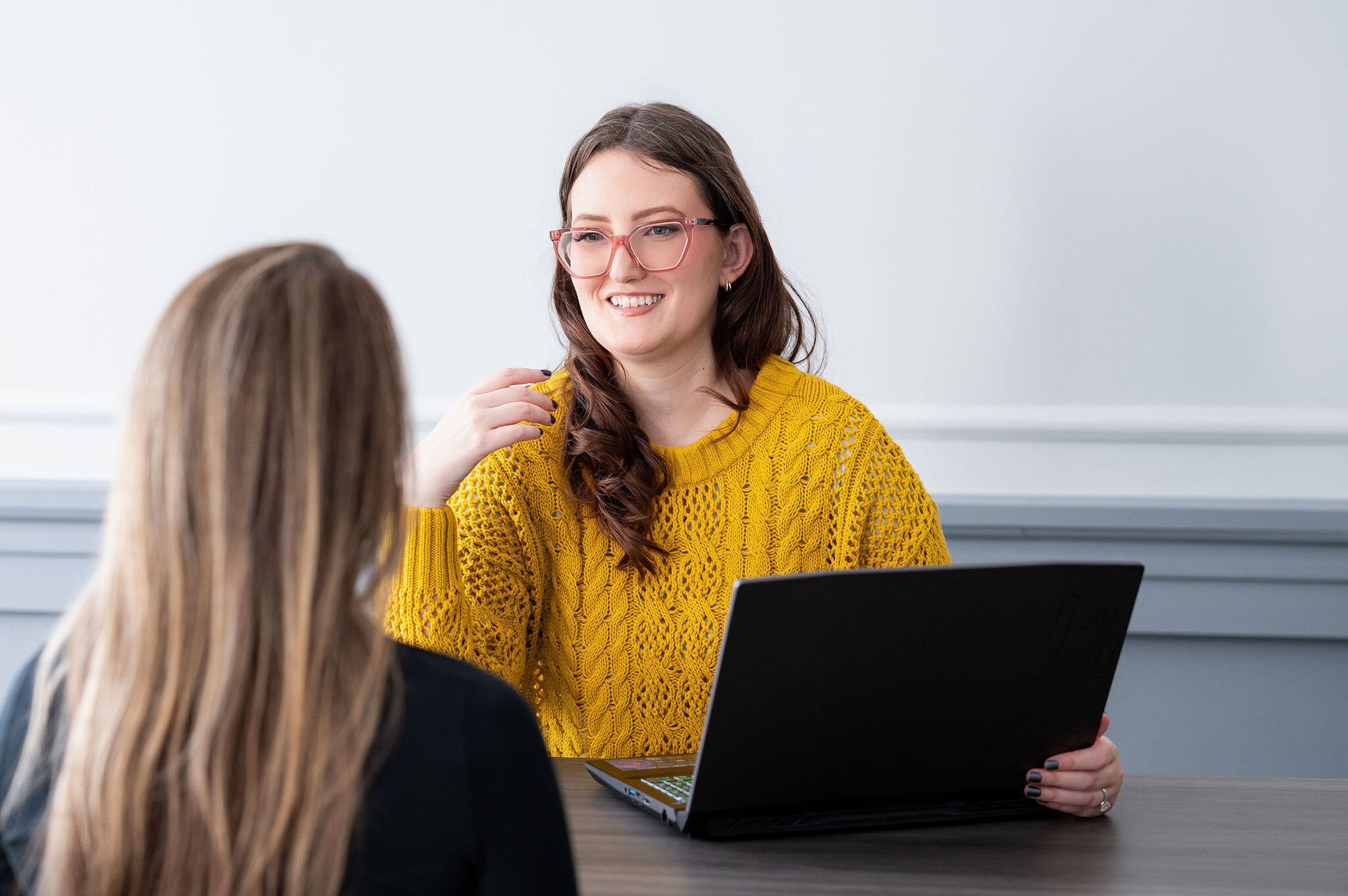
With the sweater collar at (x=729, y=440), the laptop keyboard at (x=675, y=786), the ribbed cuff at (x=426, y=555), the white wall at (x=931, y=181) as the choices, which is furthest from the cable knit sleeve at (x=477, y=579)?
the white wall at (x=931, y=181)

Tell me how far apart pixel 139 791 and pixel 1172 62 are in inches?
74.4

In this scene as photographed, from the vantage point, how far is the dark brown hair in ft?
5.02

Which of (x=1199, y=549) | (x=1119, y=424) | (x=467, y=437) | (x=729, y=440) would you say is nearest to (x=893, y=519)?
(x=729, y=440)

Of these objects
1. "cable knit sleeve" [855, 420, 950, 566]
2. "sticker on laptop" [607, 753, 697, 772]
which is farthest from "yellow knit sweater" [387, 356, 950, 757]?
"sticker on laptop" [607, 753, 697, 772]

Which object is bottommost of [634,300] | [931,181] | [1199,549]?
[1199,549]

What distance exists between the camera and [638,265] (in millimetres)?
1532

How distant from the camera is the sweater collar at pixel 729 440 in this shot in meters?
1.57

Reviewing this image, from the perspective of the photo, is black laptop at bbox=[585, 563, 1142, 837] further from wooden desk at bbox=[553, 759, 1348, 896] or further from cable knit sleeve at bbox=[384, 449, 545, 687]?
cable knit sleeve at bbox=[384, 449, 545, 687]

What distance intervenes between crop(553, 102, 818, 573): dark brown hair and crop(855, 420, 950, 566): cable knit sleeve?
195 millimetres

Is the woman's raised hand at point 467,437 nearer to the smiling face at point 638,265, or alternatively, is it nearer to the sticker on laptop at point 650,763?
the smiling face at point 638,265

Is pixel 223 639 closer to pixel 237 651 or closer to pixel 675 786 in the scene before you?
pixel 237 651

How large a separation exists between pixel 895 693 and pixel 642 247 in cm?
74

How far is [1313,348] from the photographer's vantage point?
1.97m

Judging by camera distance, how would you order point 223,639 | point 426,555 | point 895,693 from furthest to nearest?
point 426,555
point 895,693
point 223,639
